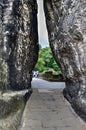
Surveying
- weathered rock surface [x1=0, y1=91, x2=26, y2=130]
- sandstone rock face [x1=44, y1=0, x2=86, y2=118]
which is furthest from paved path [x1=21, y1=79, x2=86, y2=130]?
sandstone rock face [x1=44, y1=0, x2=86, y2=118]

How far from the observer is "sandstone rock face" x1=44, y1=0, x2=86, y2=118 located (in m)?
2.86

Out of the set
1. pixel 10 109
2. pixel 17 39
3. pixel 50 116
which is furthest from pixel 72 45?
pixel 50 116

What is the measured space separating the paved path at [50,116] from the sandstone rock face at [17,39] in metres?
0.47

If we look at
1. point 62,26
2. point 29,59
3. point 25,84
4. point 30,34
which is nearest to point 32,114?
point 25,84

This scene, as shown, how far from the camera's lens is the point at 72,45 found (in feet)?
9.55

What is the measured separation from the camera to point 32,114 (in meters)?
3.68

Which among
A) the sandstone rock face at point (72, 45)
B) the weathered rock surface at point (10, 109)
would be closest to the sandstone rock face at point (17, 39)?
the weathered rock surface at point (10, 109)

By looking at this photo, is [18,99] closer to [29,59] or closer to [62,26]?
[29,59]

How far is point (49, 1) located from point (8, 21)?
63 cm

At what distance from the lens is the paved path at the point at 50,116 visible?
3.27 meters

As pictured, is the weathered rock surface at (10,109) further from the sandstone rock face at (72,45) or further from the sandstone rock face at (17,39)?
the sandstone rock face at (72,45)

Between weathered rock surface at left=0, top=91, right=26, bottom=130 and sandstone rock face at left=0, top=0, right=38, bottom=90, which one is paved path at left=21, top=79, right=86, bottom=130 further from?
sandstone rock face at left=0, top=0, right=38, bottom=90

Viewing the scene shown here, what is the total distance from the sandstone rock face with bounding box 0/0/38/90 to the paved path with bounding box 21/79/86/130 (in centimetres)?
47

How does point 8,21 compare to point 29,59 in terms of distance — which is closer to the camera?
point 8,21
